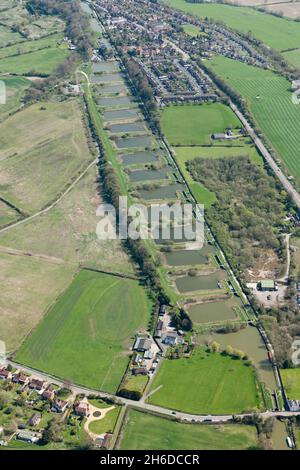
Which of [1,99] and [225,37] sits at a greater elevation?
[225,37]

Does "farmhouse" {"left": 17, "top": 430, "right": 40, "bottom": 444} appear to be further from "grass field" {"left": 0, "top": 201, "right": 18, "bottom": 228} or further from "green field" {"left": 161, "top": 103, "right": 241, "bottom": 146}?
"green field" {"left": 161, "top": 103, "right": 241, "bottom": 146}


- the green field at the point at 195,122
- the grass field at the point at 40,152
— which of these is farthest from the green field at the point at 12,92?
the green field at the point at 195,122

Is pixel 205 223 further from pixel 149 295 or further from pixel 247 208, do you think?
pixel 149 295

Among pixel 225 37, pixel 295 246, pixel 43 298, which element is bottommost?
pixel 43 298

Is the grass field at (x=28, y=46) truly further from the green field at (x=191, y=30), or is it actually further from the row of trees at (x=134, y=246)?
the row of trees at (x=134, y=246)

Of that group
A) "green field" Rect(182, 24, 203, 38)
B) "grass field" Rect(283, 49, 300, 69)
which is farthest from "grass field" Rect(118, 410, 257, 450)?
"green field" Rect(182, 24, 203, 38)
